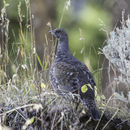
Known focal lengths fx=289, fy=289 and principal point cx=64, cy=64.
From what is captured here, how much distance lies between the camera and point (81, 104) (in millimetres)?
3121

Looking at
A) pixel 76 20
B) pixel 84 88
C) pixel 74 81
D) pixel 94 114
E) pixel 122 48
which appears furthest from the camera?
pixel 76 20

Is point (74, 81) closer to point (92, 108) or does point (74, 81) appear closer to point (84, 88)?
point (84, 88)

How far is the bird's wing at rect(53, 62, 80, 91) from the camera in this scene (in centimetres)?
319

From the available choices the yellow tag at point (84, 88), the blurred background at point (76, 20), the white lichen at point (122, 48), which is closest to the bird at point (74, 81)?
the yellow tag at point (84, 88)

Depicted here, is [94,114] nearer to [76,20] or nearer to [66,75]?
[66,75]

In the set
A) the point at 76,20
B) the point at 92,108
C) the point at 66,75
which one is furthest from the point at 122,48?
the point at 76,20

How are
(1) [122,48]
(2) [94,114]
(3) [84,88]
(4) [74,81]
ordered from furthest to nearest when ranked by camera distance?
(1) [122,48], (4) [74,81], (3) [84,88], (2) [94,114]

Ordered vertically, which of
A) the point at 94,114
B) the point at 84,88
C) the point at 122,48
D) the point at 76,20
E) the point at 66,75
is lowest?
the point at 94,114

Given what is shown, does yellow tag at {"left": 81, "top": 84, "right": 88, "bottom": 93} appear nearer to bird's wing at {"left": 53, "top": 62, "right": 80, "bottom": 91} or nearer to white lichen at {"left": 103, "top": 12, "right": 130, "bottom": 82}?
bird's wing at {"left": 53, "top": 62, "right": 80, "bottom": 91}

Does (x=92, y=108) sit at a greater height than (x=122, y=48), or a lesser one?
lesser

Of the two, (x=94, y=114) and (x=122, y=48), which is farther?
(x=122, y=48)

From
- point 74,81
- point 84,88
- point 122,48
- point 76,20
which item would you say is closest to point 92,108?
point 84,88

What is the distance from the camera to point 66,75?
10.8 feet

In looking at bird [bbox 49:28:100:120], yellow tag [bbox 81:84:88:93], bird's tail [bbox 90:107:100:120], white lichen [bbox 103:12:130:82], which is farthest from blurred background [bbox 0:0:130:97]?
bird's tail [bbox 90:107:100:120]
